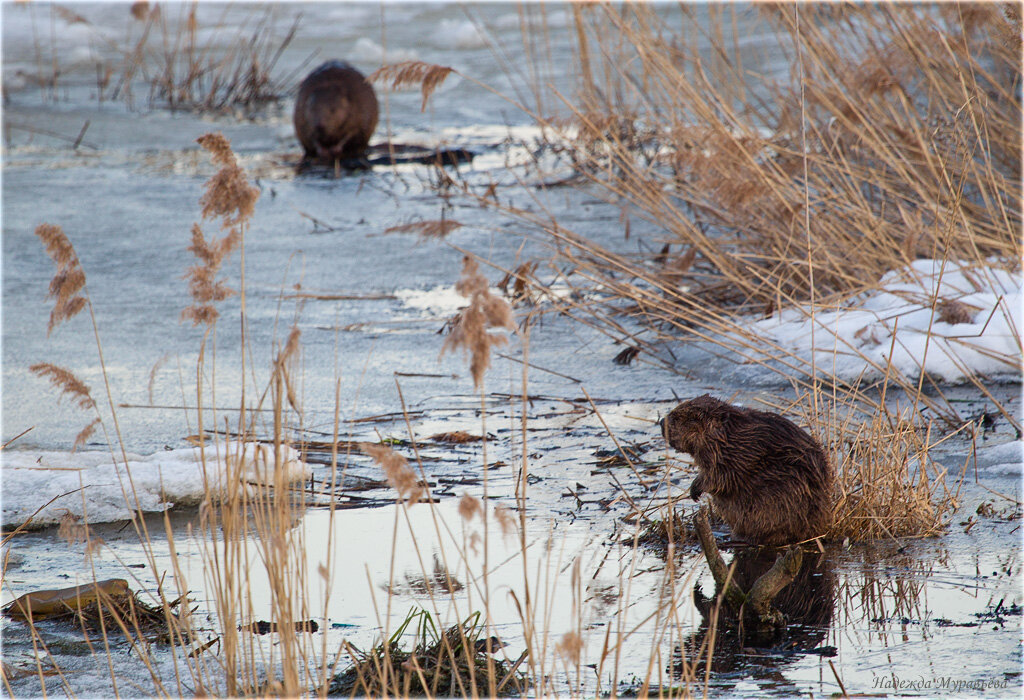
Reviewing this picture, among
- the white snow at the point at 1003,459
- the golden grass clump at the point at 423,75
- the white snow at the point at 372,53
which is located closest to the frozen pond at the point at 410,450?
the white snow at the point at 1003,459

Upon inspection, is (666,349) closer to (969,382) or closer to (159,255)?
(969,382)

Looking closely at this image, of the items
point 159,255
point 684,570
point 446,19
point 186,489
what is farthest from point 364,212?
point 446,19

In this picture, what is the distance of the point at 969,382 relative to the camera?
12.5 ft

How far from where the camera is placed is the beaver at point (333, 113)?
774 cm

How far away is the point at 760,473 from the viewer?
8.52ft

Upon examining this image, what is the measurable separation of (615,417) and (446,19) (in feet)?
42.0

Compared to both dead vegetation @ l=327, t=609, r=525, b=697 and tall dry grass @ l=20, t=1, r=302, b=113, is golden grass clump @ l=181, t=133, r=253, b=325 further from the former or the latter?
tall dry grass @ l=20, t=1, r=302, b=113

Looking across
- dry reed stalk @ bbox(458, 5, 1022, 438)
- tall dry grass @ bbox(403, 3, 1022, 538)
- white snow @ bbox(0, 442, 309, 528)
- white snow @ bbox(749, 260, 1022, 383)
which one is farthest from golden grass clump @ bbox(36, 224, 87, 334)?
white snow @ bbox(749, 260, 1022, 383)

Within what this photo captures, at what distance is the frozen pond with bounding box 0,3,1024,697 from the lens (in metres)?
2.07

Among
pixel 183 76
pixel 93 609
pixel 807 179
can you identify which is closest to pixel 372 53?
pixel 183 76

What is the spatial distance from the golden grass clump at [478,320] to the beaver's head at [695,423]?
3.93ft

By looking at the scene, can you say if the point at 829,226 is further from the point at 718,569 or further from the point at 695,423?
the point at 718,569

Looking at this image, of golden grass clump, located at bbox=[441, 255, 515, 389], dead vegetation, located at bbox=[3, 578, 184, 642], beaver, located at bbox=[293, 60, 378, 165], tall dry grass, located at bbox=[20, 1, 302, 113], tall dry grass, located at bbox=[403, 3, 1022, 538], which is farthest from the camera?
tall dry grass, located at bbox=[20, 1, 302, 113]

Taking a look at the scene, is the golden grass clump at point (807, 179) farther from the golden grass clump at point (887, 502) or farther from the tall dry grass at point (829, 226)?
the golden grass clump at point (887, 502)
